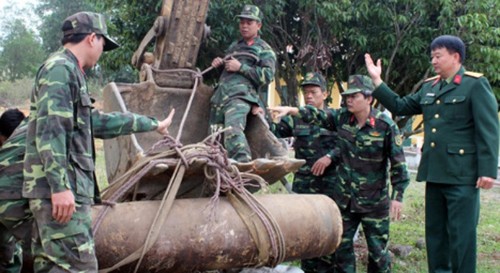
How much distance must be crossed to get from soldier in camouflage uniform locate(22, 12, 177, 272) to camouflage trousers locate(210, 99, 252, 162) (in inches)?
68.8

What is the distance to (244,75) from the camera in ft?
17.3

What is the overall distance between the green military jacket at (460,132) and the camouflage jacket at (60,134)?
8.31ft

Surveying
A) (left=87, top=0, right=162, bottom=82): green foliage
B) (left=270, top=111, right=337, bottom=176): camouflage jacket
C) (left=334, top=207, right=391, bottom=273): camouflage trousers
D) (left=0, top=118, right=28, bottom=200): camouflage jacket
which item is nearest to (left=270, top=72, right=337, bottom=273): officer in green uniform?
(left=270, top=111, right=337, bottom=176): camouflage jacket

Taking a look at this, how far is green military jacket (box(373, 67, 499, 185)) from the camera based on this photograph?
4.19 metres

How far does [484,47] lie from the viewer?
6.12 meters

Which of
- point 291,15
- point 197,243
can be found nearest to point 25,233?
point 197,243

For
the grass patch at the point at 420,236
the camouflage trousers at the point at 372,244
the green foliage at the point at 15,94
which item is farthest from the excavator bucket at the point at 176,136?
the green foliage at the point at 15,94

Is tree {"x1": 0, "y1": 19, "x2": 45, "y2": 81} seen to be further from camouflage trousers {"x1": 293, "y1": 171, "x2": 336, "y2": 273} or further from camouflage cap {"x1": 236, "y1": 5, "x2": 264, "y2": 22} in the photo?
camouflage trousers {"x1": 293, "y1": 171, "x2": 336, "y2": 273}

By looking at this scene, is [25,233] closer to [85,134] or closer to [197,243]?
[85,134]

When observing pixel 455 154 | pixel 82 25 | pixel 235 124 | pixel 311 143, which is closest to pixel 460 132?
pixel 455 154

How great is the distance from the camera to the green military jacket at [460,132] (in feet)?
13.7

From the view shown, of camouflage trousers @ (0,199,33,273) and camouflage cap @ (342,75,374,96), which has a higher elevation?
camouflage cap @ (342,75,374,96)

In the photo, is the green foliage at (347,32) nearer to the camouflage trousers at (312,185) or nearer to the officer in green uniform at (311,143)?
the officer in green uniform at (311,143)

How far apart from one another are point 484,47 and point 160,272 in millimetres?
4301
